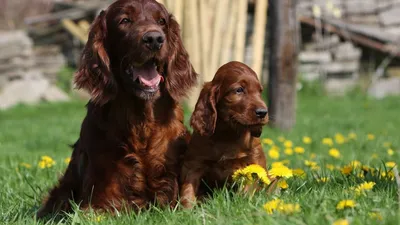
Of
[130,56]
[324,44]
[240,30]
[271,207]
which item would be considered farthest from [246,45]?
[271,207]

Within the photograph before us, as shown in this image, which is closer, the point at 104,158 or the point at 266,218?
the point at 266,218

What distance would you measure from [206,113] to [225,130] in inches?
6.1

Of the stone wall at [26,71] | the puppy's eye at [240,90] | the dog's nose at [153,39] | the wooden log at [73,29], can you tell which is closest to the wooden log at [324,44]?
the wooden log at [73,29]

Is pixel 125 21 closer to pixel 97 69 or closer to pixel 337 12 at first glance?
pixel 97 69

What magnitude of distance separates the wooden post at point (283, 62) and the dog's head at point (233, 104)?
4101 millimetres

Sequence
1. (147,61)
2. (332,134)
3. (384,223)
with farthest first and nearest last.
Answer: (332,134) < (147,61) < (384,223)

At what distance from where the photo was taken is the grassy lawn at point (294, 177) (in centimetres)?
282

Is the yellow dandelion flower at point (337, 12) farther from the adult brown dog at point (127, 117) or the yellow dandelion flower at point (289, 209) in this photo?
the yellow dandelion flower at point (289, 209)

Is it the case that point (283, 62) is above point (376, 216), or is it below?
above

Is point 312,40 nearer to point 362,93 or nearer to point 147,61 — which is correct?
point 362,93

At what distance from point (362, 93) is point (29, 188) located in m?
10.4

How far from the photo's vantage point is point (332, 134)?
26.1 feet

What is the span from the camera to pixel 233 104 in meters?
3.76

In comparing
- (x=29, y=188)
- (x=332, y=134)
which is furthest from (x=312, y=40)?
(x=29, y=188)
